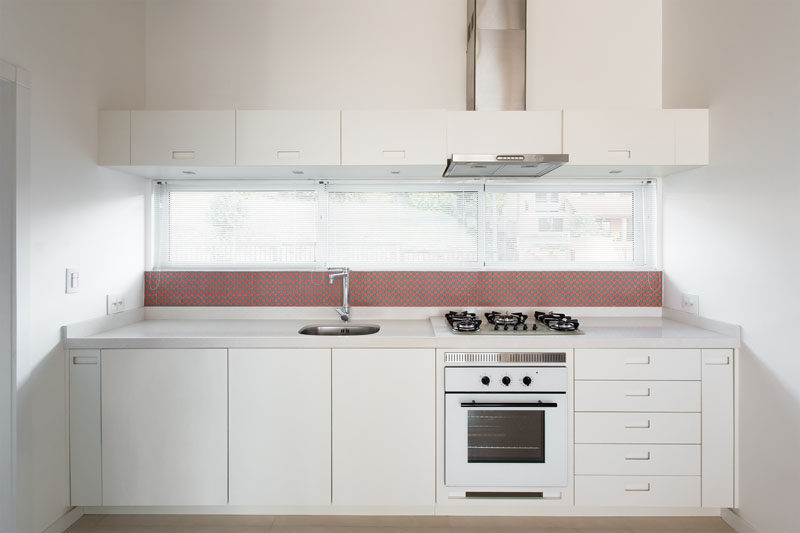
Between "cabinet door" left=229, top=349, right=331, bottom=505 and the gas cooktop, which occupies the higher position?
the gas cooktop

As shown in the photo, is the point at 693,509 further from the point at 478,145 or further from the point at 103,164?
the point at 103,164

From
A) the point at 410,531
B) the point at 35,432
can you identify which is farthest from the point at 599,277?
the point at 35,432

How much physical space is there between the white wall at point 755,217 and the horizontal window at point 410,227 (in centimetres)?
49

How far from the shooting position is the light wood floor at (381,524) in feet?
7.63

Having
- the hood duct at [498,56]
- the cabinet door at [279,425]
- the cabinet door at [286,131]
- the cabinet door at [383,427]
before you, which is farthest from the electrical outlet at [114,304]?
the hood duct at [498,56]

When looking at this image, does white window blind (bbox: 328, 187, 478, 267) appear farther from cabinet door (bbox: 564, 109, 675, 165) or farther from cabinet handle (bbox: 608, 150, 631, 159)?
cabinet handle (bbox: 608, 150, 631, 159)

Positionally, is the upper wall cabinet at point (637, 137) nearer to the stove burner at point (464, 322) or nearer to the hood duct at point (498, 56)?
the hood duct at point (498, 56)

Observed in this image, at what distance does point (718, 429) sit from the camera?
90.6 inches

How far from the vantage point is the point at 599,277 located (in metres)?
3.04

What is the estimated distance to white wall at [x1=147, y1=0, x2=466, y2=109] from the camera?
2.97m

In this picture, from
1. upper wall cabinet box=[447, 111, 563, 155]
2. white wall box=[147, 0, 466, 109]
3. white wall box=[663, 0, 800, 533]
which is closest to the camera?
white wall box=[663, 0, 800, 533]

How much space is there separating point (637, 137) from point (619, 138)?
0.34 ft

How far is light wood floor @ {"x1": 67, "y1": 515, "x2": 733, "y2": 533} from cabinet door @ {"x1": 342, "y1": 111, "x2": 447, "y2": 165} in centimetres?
195

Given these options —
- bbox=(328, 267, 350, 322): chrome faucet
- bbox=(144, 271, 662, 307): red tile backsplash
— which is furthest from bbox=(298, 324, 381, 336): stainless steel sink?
bbox=(144, 271, 662, 307): red tile backsplash
